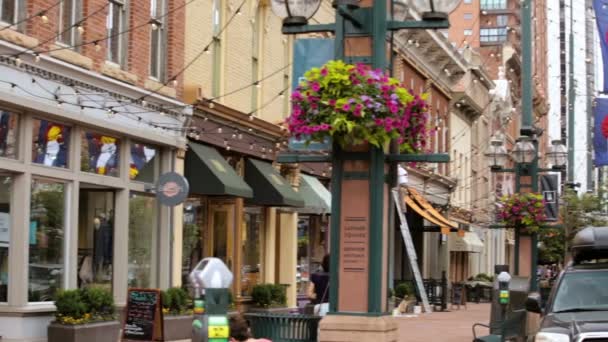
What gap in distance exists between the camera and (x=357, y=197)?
12.1 m

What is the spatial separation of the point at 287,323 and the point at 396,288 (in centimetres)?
2462

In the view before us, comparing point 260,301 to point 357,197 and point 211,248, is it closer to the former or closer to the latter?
point 211,248

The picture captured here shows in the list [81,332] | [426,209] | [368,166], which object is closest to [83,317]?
[81,332]

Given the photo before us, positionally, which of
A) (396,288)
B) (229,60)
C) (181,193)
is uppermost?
(229,60)

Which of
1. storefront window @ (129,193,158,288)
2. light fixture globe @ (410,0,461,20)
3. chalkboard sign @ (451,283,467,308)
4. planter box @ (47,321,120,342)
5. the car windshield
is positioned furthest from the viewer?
chalkboard sign @ (451,283,467,308)

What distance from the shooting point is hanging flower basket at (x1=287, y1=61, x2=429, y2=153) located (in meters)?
11.4

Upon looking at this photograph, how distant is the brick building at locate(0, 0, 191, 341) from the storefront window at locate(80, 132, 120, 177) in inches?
1.1

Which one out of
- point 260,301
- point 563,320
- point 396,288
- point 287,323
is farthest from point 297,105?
point 396,288

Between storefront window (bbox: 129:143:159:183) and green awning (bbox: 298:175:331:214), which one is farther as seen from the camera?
green awning (bbox: 298:175:331:214)

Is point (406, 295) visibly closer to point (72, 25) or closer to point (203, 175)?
point (203, 175)

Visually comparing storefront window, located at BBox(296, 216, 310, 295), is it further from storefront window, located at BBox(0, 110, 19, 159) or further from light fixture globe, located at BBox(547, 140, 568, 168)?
storefront window, located at BBox(0, 110, 19, 159)

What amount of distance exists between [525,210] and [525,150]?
148 cm

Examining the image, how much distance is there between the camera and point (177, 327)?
20297 mm

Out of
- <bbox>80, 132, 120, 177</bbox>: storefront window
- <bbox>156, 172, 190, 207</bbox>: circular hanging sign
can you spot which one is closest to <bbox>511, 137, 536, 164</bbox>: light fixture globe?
<bbox>156, 172, 190, 207</bbox>: circular hanging sign
